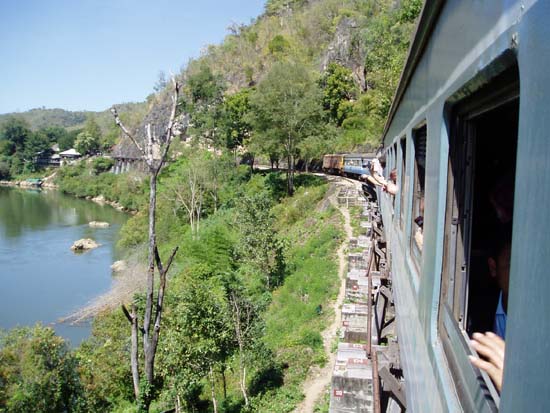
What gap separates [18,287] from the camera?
85.7 feet

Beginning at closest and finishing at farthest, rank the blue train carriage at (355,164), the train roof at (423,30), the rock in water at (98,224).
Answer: the train roof at (423,30)
the blue train carriage at (355,164)
the rock in water at (98,224)

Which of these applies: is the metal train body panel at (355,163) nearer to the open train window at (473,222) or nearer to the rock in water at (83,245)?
the rock in water at (83,245)

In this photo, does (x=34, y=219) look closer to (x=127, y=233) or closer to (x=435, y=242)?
(x=127, y=233)

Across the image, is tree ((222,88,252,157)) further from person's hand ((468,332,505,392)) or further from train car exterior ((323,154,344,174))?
person's hand ((468,332,505,392))

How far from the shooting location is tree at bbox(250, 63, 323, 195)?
26.3 meters

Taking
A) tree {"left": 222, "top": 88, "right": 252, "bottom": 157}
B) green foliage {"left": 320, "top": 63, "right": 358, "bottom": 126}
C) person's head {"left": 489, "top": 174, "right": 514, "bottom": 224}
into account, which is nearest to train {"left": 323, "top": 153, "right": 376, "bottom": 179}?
green foliage {"left": 320, "top": 63, "right": 358, "bottom": 126}

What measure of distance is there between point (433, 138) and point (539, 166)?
1403mm

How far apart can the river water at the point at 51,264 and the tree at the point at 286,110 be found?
13055 mm

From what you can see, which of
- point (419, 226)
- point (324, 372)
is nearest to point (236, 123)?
point (324, 372)

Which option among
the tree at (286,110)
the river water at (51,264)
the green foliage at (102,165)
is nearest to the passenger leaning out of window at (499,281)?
the river water at (51,264)

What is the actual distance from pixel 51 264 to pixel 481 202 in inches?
1271

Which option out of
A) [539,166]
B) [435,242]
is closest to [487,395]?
[539,166]

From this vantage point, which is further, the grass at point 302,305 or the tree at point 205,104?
the tree at point 205,104

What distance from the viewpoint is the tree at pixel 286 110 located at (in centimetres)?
2633
